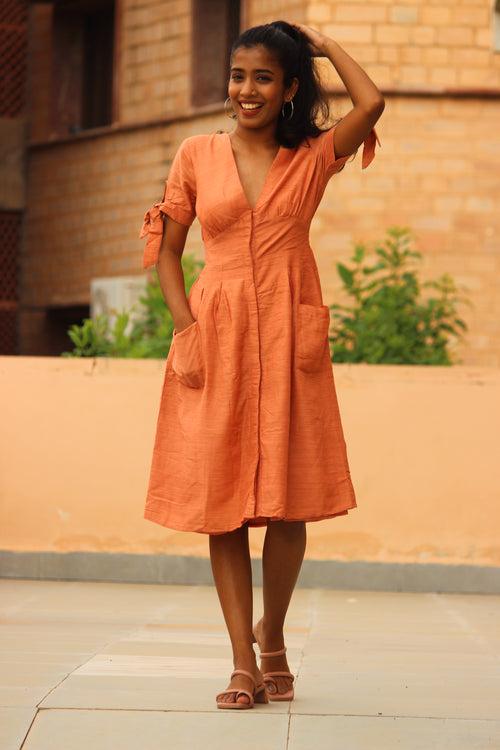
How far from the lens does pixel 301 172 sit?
437 centimetres

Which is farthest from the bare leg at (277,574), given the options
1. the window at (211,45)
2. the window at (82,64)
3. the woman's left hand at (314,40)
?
the window at (82,64)

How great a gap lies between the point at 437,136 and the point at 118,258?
12.2ft

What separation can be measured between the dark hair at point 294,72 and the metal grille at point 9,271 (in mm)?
13239

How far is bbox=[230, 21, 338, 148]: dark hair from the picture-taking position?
4.34 metres

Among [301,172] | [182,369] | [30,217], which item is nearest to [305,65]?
[301,172]

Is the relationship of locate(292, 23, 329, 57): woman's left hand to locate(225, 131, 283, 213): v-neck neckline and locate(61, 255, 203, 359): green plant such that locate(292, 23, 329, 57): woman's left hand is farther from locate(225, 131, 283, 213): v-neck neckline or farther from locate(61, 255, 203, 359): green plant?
locate(61, 255, 203, 359): green plant

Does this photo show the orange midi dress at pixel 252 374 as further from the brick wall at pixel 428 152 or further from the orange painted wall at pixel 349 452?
the brick wall at pixel 428 152

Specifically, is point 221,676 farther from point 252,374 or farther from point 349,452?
point 349,452

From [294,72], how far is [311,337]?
0.75 metres

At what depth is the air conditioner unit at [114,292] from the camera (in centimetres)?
1488

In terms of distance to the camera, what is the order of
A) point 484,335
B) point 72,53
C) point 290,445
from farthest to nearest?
point 72,53 < point 484,335 < point 290,445

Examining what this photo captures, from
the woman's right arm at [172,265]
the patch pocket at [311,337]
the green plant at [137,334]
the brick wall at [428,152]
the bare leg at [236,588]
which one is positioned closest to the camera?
the bare leg at [236,588]

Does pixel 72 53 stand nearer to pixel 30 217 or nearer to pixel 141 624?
pixel 30 217

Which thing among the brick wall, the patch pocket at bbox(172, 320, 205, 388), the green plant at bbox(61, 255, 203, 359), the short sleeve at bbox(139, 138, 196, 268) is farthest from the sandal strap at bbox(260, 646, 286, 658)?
the brick wall
